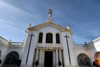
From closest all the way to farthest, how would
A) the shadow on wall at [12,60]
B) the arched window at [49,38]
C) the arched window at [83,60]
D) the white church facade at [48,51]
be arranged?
the white church facade at [48,51]
the shadow on wall at [12,60]
the arched window at [83,60]
the arched window at [49,38]

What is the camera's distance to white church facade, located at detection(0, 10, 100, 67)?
36.8ft

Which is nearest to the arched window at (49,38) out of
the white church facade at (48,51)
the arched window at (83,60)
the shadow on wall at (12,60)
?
the white church facade at (48,51)

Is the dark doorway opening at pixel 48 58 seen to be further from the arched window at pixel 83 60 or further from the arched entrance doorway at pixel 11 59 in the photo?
the arched entrance doorway at pixel 11 59

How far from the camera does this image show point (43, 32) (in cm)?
1431

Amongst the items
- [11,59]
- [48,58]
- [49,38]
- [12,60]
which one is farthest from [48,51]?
[11,59]

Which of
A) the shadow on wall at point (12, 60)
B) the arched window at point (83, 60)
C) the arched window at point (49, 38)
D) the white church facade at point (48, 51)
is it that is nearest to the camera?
the white church facade at point (48, 51)

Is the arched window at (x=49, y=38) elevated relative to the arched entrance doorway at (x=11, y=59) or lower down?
A: elevated

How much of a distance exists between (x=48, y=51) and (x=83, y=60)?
25.4ft

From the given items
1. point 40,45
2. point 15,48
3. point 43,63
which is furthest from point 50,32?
point 15,48

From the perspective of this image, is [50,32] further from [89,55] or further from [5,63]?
[5,63]

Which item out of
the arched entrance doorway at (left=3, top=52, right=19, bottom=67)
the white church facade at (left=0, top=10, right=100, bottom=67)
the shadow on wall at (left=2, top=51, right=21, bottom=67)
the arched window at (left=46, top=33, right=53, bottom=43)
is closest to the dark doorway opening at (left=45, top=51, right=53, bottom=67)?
the white church facade at (left=0, top=10, right=100, bottom=67)

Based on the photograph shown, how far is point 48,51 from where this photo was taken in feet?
43.2

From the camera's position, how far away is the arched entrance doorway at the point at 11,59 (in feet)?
38.7

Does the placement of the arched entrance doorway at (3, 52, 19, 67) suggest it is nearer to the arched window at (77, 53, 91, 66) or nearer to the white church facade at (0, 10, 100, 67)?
the white church facade at (0, 10, 100, 67)
